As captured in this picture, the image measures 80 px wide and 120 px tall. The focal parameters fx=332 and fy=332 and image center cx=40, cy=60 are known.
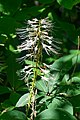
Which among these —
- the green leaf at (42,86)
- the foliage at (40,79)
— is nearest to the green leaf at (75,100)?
the foliage at (40,79)

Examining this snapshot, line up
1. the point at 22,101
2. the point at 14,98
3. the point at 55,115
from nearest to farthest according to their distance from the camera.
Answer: the point at 55,115 < the point at 22,101 < the point at 14,98

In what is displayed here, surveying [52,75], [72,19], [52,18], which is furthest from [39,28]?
[72,19]

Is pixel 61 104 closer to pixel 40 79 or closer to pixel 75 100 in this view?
pixel 75 100

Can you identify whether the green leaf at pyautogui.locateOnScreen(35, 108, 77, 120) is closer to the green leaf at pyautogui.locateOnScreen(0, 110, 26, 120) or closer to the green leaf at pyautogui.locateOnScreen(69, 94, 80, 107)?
the green leaf at pyautogui.locateOnScreen(0, 110, 26, 120)

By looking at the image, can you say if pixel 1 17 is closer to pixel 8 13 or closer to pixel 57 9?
pixel 8 13

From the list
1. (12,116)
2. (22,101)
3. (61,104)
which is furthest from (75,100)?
(12,116)

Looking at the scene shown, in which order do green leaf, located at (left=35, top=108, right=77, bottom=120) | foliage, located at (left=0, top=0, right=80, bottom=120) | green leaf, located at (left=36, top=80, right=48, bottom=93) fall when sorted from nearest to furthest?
green leaf, located at (left=35, top=108, right=77, bottom=120) → foliage, located at (left=0, top=0, right=80, bottom=120) → green leaf, located at (left=36, top=80, right=48, bottom=93)

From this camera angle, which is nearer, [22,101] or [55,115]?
[55,115]

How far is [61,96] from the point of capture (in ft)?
4.75

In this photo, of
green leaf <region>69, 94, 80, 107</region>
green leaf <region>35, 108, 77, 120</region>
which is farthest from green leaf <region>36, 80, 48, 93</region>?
green leaf <region>35, 108, 77, 120</region>

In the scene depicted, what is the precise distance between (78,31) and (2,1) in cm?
51

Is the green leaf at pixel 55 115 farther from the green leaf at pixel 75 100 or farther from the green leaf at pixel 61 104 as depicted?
the green leaf at pixel 75 100

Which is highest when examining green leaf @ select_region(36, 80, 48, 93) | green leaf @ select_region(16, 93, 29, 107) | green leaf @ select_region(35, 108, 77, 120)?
green leaf @ select_region(36, 80, 48, 93)

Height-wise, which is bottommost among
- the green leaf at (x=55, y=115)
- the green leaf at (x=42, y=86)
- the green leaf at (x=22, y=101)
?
the green leaf at (x=55, y=115)
